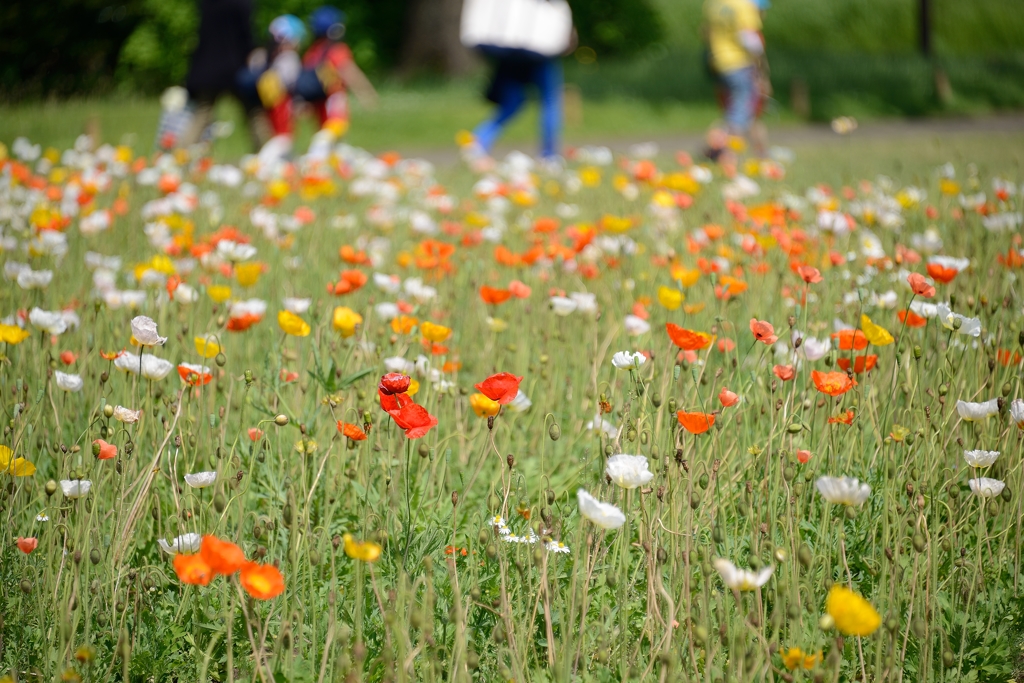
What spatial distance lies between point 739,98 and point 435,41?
42.9 ft

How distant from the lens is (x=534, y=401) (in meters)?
2.49

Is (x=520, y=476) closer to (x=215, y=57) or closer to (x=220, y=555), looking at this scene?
(x=220, y=555)

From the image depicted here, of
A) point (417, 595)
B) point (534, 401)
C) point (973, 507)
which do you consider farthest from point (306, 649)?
point (973, 507)

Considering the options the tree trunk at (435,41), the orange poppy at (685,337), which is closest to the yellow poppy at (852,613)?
the orange poppy at (685,337)

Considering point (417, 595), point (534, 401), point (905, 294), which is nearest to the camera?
point (417, 595)

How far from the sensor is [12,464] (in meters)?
1.66

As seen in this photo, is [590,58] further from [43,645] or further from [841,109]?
[43,645]

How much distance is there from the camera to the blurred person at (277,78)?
7910 mm

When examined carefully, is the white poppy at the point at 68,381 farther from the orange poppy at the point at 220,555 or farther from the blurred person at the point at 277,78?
the blurred person at the point at 277,78

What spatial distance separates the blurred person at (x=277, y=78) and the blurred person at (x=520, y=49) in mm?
1783

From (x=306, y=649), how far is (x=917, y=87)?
1734cm

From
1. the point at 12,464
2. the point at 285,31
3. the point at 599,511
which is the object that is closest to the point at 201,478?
the point at 12,464

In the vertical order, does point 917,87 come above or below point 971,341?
below

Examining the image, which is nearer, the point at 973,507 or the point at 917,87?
the point at 973,507
